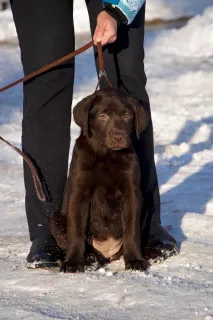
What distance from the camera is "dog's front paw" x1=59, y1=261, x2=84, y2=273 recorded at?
421cm

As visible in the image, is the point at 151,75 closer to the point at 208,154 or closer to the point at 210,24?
the point at 210,24

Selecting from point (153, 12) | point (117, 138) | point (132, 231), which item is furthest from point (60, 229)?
point (153, 12)

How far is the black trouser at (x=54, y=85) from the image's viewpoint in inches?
174

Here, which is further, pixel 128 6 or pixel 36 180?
pixel 36 180

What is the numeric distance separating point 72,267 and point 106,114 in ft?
2.44

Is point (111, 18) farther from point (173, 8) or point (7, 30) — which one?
point (173, 8)

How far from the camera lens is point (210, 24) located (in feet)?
42.3

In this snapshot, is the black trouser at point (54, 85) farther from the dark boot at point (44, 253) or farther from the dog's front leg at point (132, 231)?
the dog's front leg at point (132, 231)

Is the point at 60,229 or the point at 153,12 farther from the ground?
the point at 60,229

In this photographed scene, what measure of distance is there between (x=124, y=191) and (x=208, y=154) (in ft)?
10.6

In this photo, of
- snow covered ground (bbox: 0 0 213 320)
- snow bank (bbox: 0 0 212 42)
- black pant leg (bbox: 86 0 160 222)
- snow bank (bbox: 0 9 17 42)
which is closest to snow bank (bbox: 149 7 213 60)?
snow covered ground (bbox: 0 0 213 320)

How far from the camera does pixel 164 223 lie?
17.3ft

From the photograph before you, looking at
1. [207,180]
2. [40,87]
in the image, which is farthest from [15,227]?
[207,180]

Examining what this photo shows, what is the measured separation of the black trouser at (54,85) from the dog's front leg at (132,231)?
0.42m
